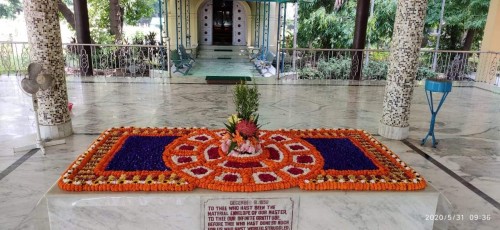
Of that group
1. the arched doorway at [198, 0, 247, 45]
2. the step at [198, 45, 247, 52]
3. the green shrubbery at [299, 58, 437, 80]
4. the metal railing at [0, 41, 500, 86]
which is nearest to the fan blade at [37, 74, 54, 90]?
the metal railing at [0, 41, 500, 86]

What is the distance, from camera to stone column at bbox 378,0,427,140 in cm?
422

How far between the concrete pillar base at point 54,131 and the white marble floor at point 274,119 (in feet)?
0.41

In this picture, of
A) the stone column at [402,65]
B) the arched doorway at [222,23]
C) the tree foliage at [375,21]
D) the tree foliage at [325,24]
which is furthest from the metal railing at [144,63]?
the arched doorway at [222,23]

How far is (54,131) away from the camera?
430 centimetres

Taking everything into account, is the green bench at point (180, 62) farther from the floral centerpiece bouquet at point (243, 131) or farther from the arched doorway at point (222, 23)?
the floral centerpiece bouquet at point (243, 131)

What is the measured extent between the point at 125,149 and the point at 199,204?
3.47 feet

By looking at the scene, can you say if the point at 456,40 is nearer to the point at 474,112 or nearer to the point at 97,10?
the point at 474,112

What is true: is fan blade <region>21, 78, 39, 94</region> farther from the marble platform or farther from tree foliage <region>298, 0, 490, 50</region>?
tree foliage <region>298, 0, 490, 50</region>

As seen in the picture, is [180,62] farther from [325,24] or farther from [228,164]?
[228,164]

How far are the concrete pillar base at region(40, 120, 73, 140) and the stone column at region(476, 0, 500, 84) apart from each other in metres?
9.41

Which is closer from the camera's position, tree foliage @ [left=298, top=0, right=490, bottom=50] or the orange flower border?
the orange flower border

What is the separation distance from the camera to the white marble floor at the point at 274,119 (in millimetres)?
3207

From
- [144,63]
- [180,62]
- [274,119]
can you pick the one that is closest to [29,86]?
[274,119]

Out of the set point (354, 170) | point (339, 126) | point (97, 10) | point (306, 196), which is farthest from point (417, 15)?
point (97, 10)
